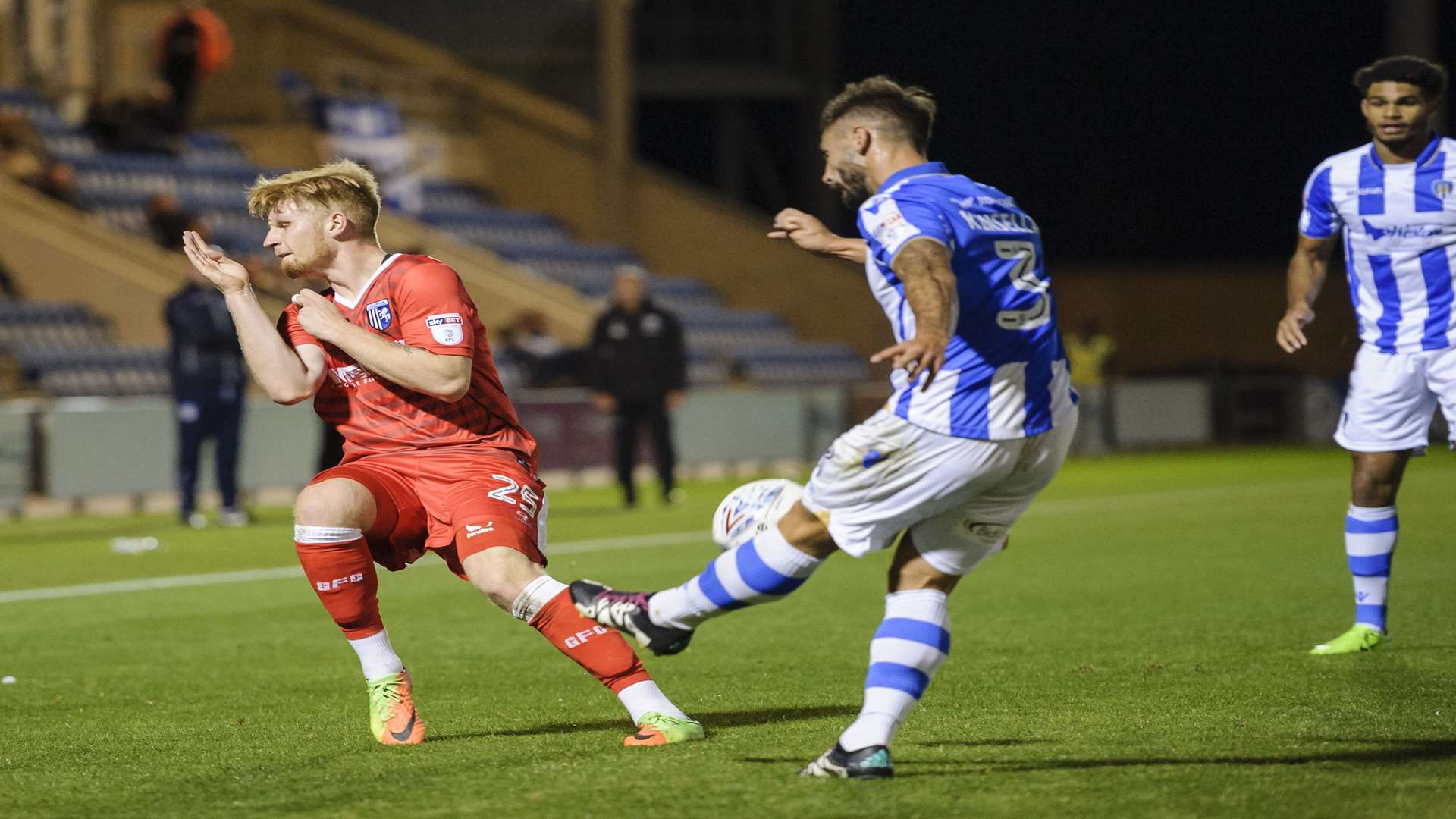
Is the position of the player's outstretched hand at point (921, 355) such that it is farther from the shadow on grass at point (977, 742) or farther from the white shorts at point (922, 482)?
the shadow on grass at point (977, 742)

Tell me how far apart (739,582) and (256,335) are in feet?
5.27

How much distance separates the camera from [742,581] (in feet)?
15.4

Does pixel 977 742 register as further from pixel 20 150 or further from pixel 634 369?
pixel 20 150

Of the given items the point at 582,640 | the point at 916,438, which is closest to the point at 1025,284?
the point at 916,438

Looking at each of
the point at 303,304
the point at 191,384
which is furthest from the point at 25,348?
the point at 303,304

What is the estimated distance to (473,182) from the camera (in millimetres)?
27969

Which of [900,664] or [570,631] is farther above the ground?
[900,664]

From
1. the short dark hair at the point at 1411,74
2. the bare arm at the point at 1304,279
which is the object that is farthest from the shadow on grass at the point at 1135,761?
the short dark hair at the point at 1411,74

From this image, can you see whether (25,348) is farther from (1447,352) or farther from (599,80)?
(1447,352)

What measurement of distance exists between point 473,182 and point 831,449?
24.0m

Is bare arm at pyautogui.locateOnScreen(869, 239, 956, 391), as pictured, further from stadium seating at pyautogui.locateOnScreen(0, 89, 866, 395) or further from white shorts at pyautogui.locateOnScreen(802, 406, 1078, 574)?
stadium seating at pyautogui.locateOnScreen(0, 89, 866, 395)

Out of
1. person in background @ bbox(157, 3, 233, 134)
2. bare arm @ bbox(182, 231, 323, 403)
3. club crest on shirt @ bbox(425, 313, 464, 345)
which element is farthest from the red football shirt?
person in background @ bbox(157, 3, 233, 134)

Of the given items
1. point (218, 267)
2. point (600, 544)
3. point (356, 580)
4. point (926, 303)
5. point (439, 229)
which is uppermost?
point (926, 303)

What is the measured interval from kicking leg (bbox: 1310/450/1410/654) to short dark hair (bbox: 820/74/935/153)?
3.13 m
